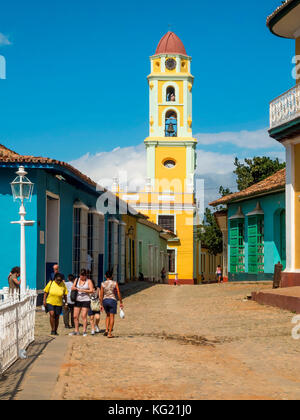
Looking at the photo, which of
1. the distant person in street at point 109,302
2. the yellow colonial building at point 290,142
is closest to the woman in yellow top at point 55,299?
the distant person in street at point 109,302

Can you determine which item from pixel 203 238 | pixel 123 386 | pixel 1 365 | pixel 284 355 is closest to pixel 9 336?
pixel 1 365

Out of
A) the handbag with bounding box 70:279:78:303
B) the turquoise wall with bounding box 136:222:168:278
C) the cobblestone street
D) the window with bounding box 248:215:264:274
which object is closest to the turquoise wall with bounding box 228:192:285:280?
the window with bounding box 248:215:264:274

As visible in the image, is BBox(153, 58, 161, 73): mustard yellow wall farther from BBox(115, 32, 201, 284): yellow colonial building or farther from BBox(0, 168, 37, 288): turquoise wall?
BBox(0, 168, 37, 288): turquoise wall

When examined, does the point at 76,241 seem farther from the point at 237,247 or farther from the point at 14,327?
the point at 14,327

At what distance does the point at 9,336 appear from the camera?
305 inches

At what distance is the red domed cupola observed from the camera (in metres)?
46.2

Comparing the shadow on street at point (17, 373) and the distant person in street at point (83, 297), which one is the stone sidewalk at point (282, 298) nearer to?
the distant person in street at point (83, 297)

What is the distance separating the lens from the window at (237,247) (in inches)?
1011

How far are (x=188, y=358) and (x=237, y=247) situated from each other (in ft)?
56.4

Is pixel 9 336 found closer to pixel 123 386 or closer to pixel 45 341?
pixel 123 386

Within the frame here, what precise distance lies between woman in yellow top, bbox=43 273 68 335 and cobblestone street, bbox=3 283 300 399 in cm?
28

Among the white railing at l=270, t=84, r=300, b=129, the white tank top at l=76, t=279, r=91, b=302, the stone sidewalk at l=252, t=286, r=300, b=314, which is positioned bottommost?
the stone sidewalk at l=252, t=286, r=300, b=314

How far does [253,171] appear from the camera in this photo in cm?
3769

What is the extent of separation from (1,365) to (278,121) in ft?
38.5
